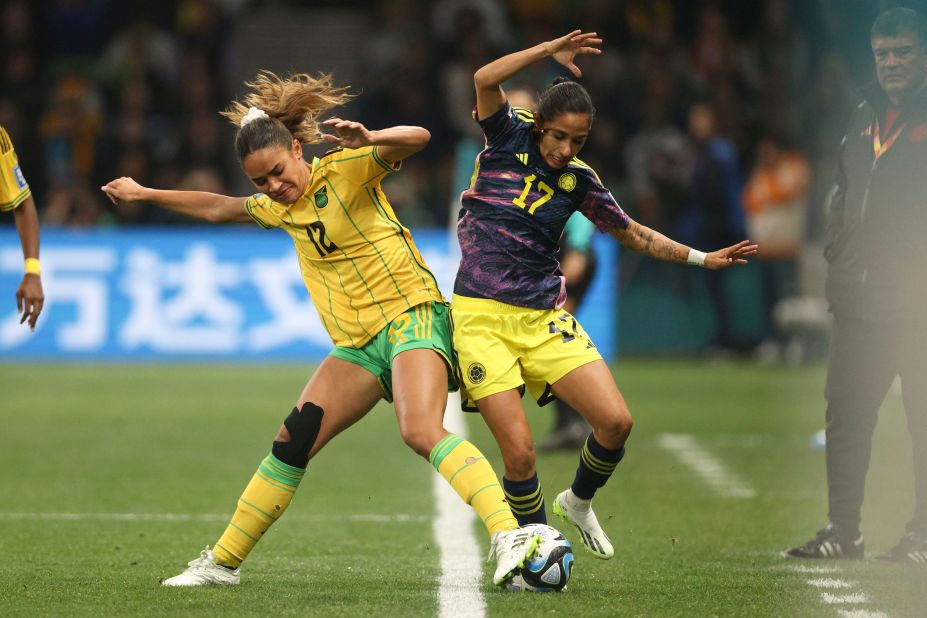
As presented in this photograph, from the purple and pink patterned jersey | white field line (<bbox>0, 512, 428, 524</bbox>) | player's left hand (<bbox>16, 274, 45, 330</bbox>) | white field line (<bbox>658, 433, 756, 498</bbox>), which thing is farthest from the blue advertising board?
the purple and pink patterned jersey

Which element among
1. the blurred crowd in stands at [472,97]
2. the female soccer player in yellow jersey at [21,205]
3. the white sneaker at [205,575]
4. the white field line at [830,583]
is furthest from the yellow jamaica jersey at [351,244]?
the blurred crowd in stands at [472,97]

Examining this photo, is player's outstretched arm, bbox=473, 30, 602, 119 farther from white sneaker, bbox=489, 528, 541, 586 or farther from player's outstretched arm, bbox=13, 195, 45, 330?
player's outstretched arm, bbox=13, 195, 45, 330

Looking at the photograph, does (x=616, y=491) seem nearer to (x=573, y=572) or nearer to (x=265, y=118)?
(x=573, y=572)

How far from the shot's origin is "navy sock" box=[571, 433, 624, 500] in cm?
598

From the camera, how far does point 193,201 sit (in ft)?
19.4

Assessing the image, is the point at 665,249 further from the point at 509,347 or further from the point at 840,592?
the point at 840,592

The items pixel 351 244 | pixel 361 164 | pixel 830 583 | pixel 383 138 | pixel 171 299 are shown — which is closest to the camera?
pixel 383 138

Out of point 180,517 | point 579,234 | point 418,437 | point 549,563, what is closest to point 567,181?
point 418,437

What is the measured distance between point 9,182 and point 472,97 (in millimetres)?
11239

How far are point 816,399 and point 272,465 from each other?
8.39 m

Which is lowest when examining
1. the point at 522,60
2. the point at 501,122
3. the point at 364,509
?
the point at 364,509

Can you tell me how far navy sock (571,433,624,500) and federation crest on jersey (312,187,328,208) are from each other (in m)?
1.39

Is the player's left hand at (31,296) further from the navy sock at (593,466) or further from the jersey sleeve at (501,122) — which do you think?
the navy sock at (593,466)

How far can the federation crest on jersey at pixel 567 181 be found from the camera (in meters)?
5.92
